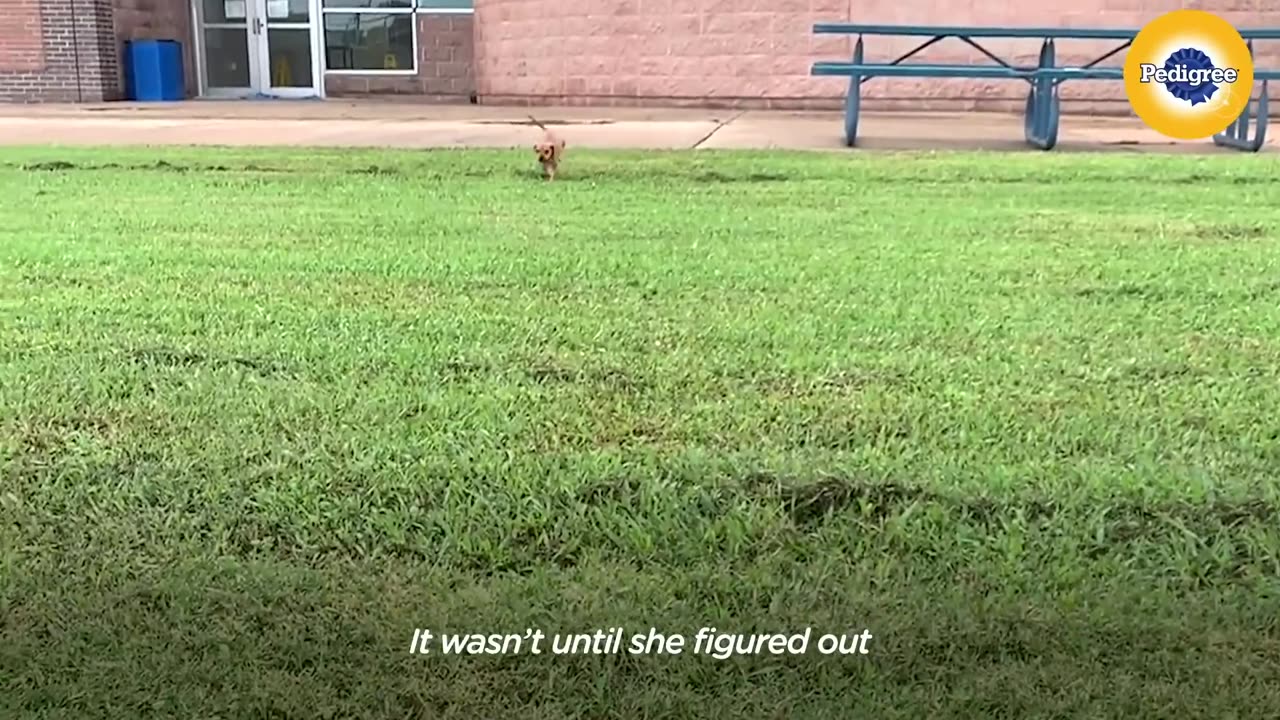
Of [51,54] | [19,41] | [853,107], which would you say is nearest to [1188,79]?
[853,107]

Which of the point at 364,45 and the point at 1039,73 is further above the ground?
the point at 364,45

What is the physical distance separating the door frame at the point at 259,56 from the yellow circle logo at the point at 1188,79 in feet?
39.4

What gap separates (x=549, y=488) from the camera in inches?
108

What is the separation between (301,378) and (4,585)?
1.20 metres

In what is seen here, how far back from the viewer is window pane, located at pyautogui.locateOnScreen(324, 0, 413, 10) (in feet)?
61.0

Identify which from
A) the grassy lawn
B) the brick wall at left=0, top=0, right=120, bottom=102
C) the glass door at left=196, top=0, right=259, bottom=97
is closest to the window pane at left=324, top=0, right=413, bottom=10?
the glass door at left=196, top=0, right=259, bottom=97

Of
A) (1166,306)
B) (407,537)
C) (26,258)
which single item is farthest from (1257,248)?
(26,258)

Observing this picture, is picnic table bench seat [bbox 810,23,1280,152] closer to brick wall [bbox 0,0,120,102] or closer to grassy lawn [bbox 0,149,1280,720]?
grassy lawn [bbox 0,149,1280,720]

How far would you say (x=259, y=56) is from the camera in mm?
19125

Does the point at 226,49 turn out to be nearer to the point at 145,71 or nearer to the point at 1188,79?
the point at 145,71

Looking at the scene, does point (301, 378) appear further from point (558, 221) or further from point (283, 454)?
point (558, 221)

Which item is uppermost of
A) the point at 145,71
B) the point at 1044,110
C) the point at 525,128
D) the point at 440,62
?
the point at 440,62

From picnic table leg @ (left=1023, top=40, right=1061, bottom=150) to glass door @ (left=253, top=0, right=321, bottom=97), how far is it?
11880 millimetres

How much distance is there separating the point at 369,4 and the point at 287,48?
4.73 feet
